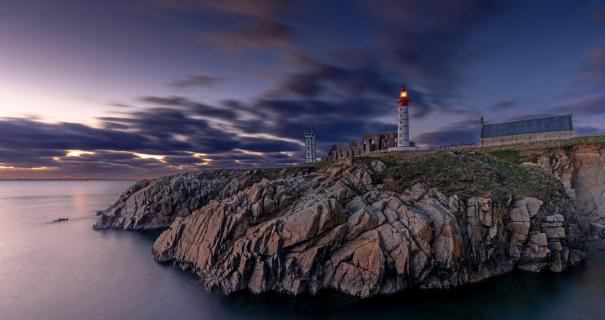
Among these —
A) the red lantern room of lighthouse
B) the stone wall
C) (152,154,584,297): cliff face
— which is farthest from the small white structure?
(152,154,584,297): cliff face

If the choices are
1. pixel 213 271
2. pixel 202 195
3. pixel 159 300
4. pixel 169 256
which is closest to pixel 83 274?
pixel 169 256

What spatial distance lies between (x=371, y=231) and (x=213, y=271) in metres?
18.0

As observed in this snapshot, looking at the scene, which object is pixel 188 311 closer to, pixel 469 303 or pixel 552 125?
pixel 469 303

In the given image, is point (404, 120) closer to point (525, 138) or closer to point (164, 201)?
point (525, 138)

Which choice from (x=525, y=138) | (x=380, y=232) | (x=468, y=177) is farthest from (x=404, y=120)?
(x=380, y=232)

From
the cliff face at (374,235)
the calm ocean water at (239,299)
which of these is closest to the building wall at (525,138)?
the cliff face at (374,235)

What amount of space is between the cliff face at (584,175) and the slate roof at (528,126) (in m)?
21.9

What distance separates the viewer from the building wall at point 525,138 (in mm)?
75312

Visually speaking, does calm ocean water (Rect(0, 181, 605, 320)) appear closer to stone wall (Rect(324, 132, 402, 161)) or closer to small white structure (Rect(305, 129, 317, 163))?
stone wall (Rect(324, 132, 402, 161))

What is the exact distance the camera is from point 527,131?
8231cm

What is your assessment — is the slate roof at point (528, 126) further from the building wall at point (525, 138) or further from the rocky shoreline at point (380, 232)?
the rocky shoreline at point (380, 232)

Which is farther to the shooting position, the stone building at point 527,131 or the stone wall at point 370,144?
the stone wall at point 370,144

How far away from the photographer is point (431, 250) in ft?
104

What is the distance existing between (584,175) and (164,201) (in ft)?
292
